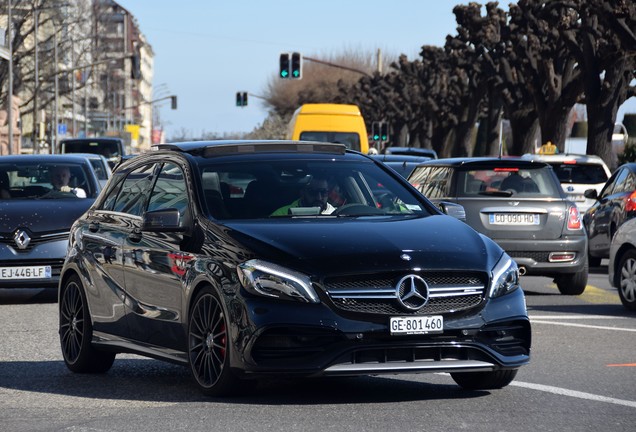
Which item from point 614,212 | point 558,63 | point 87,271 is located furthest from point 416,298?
point 558,63

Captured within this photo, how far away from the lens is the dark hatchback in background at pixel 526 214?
17.3m

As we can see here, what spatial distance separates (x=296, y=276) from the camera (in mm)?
7852

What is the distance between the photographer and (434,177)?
18500 mm

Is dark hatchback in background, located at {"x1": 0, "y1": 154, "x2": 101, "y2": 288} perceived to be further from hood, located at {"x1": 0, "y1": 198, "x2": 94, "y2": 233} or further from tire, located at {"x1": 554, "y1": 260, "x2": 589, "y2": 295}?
tire, located at {"x1": 554, "y1": 260, "x2": 589, "y2": 295}

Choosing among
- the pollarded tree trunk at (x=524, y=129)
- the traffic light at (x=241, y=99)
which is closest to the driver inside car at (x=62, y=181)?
the pollarded tree trunk at (x=524, y=129)

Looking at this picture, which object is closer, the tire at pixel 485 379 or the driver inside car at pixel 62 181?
the tire at pixel 485 379

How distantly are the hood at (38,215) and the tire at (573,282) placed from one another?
5.60m

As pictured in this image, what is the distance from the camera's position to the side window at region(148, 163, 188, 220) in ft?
30.1

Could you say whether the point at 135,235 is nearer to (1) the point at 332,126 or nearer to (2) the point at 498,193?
(2) the point at 498,193

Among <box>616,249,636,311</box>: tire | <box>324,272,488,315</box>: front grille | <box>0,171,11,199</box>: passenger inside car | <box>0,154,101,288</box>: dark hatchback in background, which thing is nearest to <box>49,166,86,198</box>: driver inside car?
<box>0,154,101,288</box>: dark hatchback in background

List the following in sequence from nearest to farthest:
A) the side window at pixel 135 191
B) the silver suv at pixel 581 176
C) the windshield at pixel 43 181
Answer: the side window at pixel 135 191 < the windshield at pixel 43 181 < the silver suv at pixel 581 176

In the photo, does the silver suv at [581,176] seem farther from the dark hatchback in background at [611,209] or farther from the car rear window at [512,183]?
the car rear window at [512,183]

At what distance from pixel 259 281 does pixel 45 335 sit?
519cm

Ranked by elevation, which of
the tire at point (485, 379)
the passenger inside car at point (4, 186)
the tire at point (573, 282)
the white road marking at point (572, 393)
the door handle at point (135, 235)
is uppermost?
the door handle at point (135, 235)
